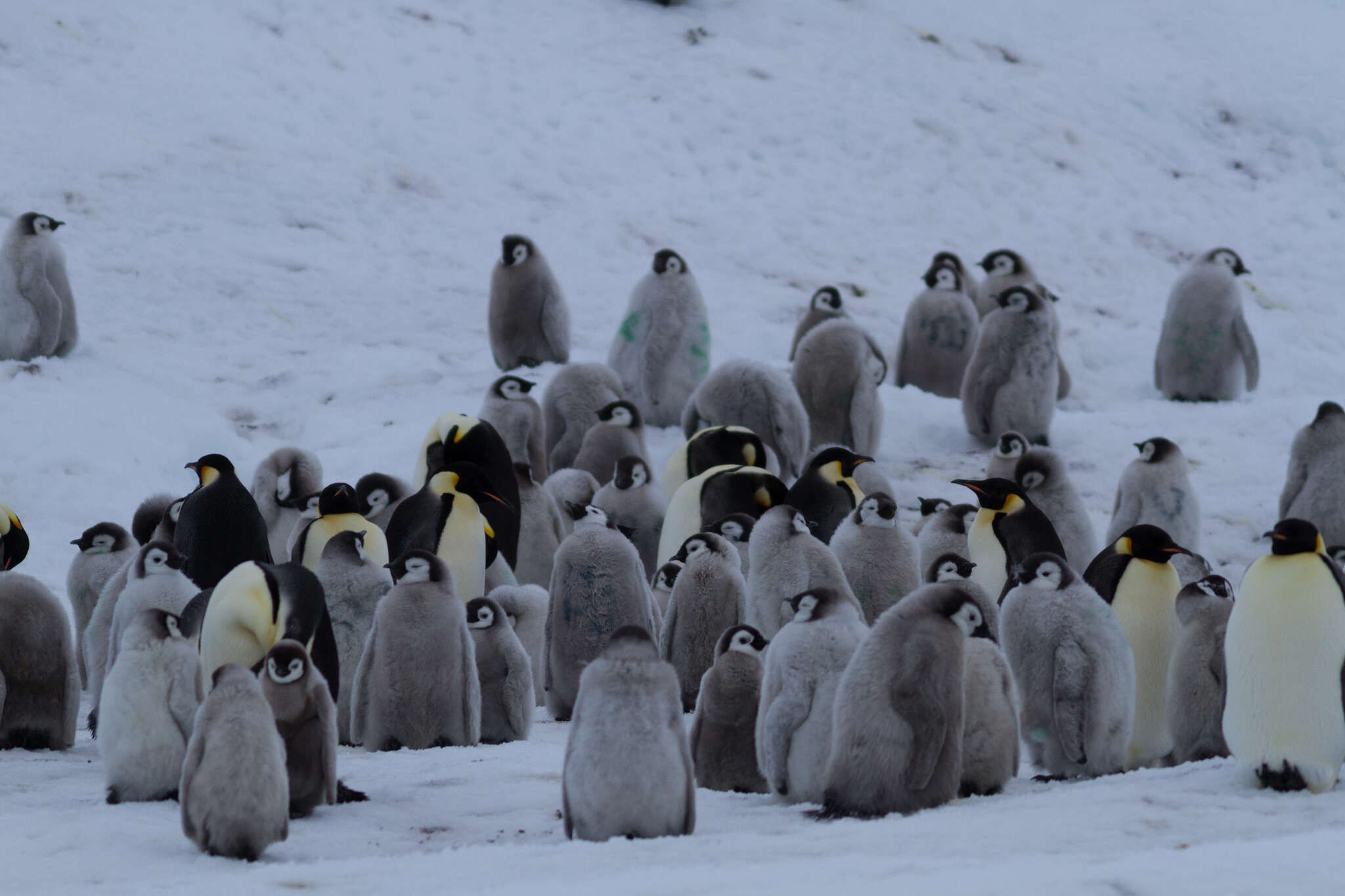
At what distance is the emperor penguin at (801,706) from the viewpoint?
4176 mm

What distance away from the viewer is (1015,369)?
9938 mm

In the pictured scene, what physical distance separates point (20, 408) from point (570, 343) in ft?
12.7

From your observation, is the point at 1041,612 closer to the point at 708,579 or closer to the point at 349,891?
the point at 708,579

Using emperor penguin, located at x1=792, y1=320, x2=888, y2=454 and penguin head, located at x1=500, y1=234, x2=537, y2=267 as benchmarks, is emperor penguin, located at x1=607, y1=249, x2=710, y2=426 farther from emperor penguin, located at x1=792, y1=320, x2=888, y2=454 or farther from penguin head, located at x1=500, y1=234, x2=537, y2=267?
penguin head, located at x1=500, y1=234, x2=537, y2=267

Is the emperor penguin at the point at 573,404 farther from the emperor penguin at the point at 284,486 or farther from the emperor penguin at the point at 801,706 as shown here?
the emperor penguin at the point at 801,706

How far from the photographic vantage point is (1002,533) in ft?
21.6

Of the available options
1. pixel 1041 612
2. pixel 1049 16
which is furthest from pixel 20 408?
pixel 1049 16

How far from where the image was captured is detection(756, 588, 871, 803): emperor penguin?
4176 millimetres

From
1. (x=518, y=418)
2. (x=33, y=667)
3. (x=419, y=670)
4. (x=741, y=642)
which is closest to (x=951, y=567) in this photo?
(x=741, y=642)

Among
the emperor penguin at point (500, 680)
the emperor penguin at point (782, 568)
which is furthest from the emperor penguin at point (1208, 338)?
the emperor penguin at point (500, 680)

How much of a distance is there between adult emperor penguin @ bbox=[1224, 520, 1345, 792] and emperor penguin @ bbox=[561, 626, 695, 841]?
1542 mm

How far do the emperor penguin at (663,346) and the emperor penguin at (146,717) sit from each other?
5758 millimetres

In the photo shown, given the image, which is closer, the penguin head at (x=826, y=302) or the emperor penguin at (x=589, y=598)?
the emperor penguin at (x=589, y=598)

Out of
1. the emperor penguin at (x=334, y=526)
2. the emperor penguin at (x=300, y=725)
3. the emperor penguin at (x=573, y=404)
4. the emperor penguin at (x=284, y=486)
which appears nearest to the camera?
the emperor penguin at (x=300, y=725)
